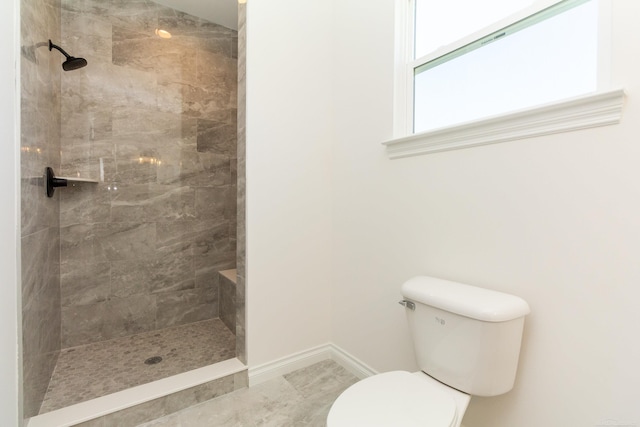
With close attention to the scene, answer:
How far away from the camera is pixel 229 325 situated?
2438 millimetres

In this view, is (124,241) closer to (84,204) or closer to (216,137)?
(84,204)

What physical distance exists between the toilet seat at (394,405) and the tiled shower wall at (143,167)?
196 cm

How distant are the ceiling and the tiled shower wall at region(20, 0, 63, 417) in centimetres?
78

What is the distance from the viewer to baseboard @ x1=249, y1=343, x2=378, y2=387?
5.67 feet

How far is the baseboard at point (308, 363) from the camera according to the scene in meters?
1.73

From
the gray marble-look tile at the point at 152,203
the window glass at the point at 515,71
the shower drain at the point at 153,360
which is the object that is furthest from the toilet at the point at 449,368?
the gray marble-look tile at the point at 152,203

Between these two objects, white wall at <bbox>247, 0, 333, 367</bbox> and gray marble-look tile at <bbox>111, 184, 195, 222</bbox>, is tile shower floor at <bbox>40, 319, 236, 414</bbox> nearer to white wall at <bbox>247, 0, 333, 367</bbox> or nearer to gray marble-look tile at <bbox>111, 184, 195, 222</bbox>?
white wall at <bbox>247, 0, 333, 367</bbox>

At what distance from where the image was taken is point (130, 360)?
1.94 meters

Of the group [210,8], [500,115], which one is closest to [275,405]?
[500,115]

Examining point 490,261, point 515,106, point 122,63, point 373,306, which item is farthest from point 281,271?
point 122,63

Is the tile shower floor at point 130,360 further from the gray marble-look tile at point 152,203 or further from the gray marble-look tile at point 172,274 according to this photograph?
the gray marble-look tile at point 152,203

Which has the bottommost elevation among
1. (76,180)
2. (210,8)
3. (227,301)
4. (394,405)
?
(227,301)

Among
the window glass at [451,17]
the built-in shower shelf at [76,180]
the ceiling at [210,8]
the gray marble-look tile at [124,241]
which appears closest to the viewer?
the window glass at [451,17]

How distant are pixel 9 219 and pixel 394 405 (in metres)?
1.41
